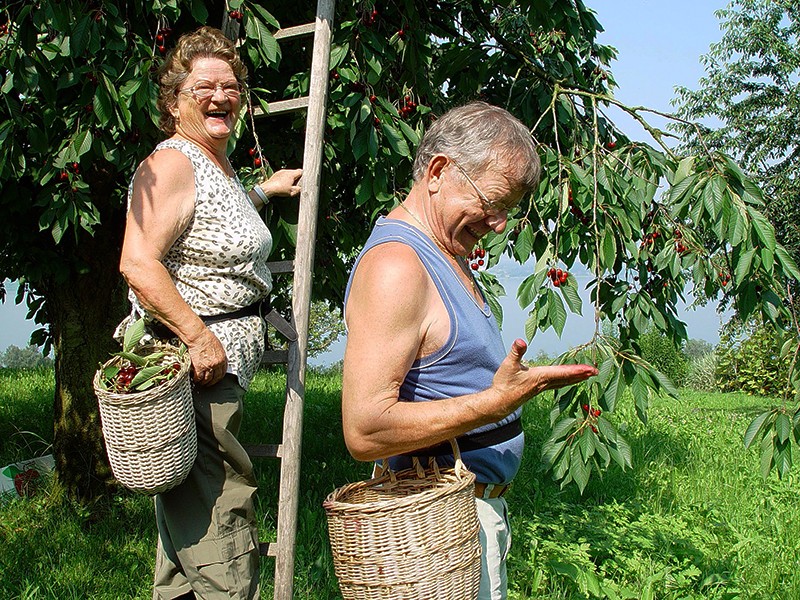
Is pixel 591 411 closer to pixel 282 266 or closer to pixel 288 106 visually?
pixel 282 266

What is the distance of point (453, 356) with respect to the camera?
1683 millimetres

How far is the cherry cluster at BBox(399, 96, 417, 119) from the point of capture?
327cm

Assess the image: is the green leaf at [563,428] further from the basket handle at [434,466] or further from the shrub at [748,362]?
the shrub at [748,362]

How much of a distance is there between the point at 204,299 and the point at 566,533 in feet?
8.57

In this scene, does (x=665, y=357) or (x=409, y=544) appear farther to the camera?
(x=665, y=357)

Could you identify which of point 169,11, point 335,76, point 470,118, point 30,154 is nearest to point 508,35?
point 335,76

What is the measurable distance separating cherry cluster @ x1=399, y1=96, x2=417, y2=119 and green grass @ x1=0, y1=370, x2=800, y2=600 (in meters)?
1.74

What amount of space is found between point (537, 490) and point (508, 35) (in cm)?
280

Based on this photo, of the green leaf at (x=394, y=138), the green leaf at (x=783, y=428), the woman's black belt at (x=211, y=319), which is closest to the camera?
the woman's black belt at (x=211, y=319)

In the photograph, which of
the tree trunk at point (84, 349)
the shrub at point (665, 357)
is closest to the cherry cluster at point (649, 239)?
the tree trunk at point (84, 349)

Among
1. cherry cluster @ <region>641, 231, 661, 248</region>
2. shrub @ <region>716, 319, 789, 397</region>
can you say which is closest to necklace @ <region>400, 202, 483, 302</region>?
cherry cluster @ <region>641, 231, 661, 248</region>

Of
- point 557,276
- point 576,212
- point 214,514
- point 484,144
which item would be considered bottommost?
point 214,514

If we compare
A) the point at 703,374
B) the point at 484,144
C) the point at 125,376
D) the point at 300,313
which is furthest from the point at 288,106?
the point at 703,374

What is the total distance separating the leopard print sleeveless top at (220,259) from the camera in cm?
225
